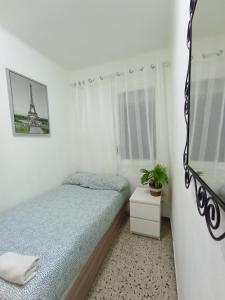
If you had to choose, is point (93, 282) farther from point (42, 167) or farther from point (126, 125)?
point (126, 125)

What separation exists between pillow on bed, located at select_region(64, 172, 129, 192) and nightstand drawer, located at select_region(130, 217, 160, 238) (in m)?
0.48

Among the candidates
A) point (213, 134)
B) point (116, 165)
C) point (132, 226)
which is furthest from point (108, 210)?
point (213, 134)

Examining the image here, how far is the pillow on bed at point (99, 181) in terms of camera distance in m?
2.40

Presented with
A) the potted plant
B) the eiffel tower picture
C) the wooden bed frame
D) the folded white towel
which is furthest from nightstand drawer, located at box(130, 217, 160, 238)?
the eiffel tower picture

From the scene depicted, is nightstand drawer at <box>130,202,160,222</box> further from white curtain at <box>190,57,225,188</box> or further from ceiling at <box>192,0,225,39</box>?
ceiling at <box>192,0,225,39</box>

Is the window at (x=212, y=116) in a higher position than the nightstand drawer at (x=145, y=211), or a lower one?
higher

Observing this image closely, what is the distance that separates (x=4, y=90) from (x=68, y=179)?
1561 millimetres

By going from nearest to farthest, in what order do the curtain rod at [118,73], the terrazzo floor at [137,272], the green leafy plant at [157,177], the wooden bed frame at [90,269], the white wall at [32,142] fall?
the wooden bed frame at [90,269] → the terrazzo floor at [137,272] → the white wall at [32,142] → the green leafy plant at [157,177] → the curtain rod at [118,73]

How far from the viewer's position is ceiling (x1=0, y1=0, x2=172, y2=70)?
159 centimetres

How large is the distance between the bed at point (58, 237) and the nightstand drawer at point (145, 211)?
236 mm

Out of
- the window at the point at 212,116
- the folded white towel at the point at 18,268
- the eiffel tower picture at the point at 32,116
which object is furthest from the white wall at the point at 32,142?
the window at the point at 212,116

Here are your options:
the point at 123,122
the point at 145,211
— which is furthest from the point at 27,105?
the point at 145,211

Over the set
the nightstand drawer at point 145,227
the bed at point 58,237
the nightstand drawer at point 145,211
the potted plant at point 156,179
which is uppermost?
the potted plant at point 156,179

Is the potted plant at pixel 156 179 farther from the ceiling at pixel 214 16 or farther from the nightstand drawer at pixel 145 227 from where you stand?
the ceiling at pixel 214 16
